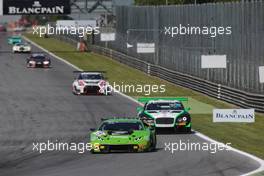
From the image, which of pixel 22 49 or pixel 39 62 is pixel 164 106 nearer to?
pixel 39 62

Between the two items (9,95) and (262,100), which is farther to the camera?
(9,95)

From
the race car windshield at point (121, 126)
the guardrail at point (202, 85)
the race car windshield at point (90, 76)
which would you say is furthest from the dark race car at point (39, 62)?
the race car windshield at point (121, 126)

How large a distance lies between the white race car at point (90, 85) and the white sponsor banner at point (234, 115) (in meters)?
18.4

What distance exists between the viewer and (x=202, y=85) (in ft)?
178

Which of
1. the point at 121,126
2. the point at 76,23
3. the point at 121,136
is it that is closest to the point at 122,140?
the point at 121,136

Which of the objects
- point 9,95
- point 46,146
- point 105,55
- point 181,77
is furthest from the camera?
point 105,55

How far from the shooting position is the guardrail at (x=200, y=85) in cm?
4369

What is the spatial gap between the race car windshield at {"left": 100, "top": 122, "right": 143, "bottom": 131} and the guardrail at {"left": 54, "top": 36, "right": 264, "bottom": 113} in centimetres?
1577

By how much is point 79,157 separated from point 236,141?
7112 millimetres

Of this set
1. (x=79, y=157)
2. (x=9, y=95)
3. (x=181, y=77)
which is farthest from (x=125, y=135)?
(x=181, y=77)

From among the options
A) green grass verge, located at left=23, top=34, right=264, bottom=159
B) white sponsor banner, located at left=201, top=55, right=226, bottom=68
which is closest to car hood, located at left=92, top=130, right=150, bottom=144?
green grass verge, located at left=23, top=34, right=264, bottom=159

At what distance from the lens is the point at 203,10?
56406 millimetres

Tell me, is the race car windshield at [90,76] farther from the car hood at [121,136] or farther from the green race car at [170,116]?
the car hood at [121,136]

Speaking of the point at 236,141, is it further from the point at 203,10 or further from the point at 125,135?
the point at 203,10
